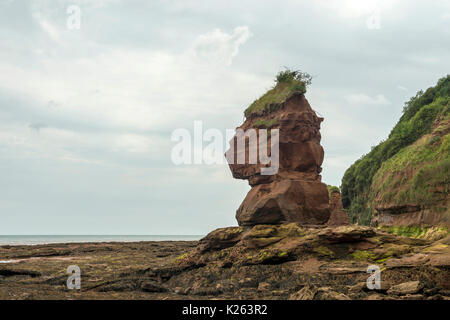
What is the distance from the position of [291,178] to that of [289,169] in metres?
0.56

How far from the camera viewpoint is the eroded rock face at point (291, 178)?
18250 mm

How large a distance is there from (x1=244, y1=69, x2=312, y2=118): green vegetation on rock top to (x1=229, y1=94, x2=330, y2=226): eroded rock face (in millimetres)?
319

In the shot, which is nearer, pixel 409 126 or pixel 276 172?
pixel 276 172

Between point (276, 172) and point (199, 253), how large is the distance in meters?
5.52

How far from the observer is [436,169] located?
2355cm

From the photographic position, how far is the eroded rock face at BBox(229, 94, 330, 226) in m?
18.2

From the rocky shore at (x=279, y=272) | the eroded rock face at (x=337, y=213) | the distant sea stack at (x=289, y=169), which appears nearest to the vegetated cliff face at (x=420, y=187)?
the eroded rock face at (x=337, y=213)

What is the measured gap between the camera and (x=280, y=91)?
830 inches

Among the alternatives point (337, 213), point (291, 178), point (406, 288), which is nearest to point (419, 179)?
point (337, 213)

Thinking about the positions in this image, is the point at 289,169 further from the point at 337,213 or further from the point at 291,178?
the point at 337,213

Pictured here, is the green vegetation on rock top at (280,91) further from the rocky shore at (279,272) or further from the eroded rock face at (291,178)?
the rocky shore at (279,272)
